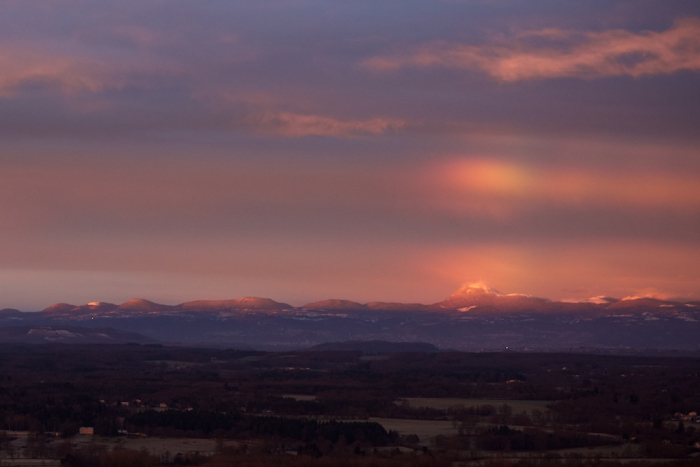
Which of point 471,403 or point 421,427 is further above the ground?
point 471,403

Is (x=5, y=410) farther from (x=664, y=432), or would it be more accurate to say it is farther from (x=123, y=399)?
(x=664, y=432)

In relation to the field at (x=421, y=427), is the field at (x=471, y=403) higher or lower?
higher

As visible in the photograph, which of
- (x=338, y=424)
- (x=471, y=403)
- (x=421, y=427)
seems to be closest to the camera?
(x=338, y=424)

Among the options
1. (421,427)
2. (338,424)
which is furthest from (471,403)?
(338,424)

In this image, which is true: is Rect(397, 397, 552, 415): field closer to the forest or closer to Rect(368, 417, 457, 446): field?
the forest

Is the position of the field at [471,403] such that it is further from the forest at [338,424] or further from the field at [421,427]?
the field at [421,427]

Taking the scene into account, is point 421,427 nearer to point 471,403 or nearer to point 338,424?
point 338,424

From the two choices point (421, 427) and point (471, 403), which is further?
point (471, 403)

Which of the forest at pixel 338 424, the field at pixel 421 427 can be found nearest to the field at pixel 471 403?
the forest at pixel 338 424

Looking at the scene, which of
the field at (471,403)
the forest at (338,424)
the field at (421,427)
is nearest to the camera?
the forest at (338,424)

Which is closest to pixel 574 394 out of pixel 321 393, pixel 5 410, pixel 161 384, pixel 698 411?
pixel 698 411

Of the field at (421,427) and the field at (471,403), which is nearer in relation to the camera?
the field at (421,427)
